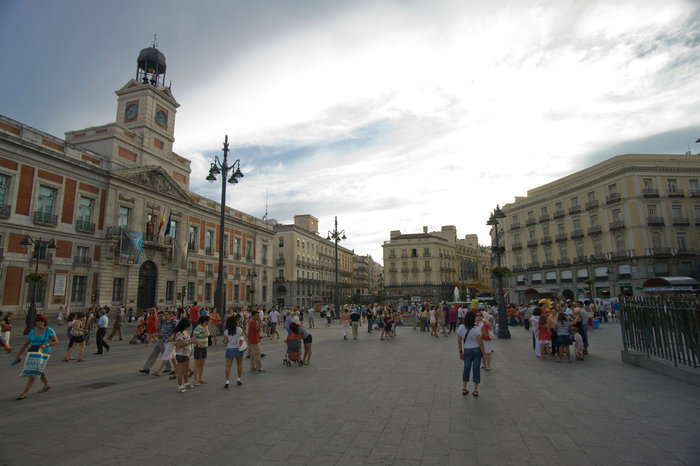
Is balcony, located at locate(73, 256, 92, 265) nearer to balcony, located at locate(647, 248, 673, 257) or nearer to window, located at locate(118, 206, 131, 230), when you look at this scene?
window, located at locate(118, 206, 131, 230)

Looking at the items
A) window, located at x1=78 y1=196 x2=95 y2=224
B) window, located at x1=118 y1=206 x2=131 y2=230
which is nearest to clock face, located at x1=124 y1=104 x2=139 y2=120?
window, located at x1=118 y1=206 x2=131 y2=230

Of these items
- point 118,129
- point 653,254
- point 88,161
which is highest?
point 118,129

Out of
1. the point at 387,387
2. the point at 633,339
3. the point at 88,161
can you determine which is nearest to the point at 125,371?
the point at 387,387

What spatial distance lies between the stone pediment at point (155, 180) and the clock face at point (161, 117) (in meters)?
6.30

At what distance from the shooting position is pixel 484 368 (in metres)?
9.69

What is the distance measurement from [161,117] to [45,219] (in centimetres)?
1604

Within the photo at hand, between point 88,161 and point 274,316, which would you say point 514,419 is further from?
point 88,161

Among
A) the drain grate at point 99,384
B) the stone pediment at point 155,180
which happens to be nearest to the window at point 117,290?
the stone pediment at point 155,180

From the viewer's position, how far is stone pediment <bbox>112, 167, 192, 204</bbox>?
30.1 m

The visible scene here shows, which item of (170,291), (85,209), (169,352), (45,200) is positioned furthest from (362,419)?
(170,291)

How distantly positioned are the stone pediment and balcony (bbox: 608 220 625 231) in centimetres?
4578

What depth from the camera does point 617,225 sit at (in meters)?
40.5

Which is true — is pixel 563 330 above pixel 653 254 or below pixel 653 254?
below

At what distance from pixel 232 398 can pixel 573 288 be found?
4859 centimetres
